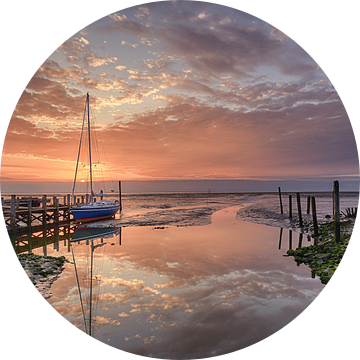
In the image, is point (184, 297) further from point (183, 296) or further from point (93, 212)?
point (93, 212)

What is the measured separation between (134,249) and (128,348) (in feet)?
30.8

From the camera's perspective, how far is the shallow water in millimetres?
5750

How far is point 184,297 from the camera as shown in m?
7.86

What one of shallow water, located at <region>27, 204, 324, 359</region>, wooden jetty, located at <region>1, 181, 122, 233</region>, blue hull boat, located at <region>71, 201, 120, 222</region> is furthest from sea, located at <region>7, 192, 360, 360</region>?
blue hull boat, located at <region>71, 201, 120, 222</region>

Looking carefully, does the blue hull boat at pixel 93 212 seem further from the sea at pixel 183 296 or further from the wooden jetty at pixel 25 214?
the sea at pixel 183 296

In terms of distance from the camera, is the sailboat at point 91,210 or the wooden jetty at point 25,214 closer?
the wooden jetty at point 25,214

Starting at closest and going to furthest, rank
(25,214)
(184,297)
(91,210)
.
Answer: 1. (184,297)
2. (25,214)
3. (91,210)

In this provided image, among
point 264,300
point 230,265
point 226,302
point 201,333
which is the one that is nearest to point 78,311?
point 201,333

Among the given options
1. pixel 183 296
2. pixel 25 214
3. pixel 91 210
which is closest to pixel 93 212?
pixel 91 210

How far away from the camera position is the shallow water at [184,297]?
18.9ft

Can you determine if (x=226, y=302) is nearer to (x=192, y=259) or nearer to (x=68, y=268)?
(x=192, y=259)

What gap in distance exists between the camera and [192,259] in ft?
39.8

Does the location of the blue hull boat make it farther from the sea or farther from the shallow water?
the shallow water

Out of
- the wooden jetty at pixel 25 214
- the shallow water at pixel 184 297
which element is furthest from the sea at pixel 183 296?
the wooden jetty at pixel 25 214
